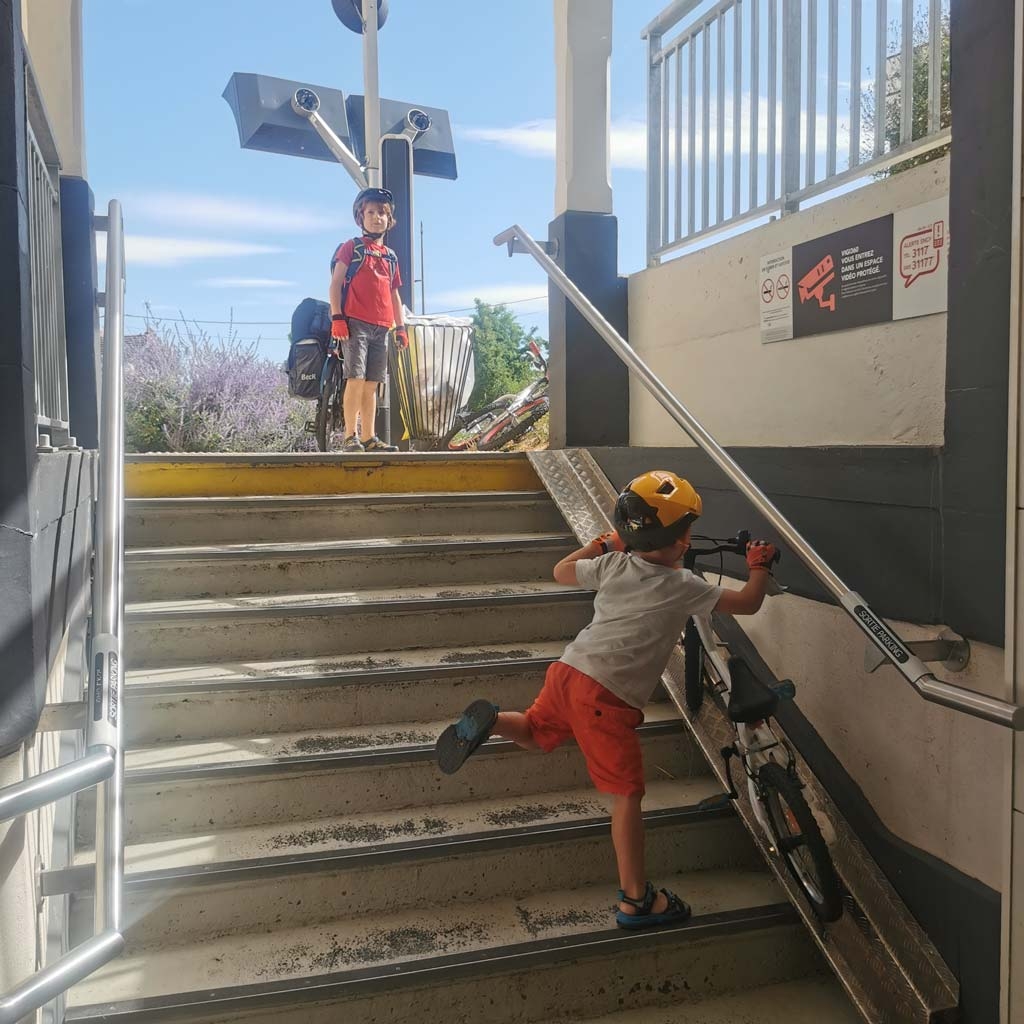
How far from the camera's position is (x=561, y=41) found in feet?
13.9

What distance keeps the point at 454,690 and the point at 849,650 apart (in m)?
1.17

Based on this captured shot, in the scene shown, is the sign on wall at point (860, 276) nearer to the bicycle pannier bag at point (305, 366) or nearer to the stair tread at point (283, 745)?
the stair tread at point (283, 745)

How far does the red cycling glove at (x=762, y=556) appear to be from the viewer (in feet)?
7.13

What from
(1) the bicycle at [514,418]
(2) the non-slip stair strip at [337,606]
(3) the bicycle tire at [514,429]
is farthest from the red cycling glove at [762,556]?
(3) the bicycle tire at [514,429]

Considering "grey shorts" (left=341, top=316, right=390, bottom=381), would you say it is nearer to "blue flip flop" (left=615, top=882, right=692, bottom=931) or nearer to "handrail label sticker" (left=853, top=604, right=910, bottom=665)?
"blue flip flop" (left=615, top=882, right=692, bottom=931)

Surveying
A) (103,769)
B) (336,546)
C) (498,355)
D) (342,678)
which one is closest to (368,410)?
(336,546)

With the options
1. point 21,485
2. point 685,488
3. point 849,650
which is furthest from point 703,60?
point 21,485

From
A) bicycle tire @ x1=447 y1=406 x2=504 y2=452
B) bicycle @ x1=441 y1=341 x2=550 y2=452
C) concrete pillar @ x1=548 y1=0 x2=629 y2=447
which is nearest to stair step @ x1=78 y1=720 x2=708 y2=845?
concrete pillar @ x1=548 y1=0 x2=629 y2=447

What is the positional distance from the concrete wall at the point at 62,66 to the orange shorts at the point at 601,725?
3.18 m

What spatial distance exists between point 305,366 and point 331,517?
2041 millimetres

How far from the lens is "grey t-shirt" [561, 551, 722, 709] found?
2.13 metres

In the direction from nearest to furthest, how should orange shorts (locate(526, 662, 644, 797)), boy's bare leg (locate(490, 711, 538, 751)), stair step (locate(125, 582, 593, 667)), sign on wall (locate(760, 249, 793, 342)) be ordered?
1. orange shorts (locate(526, 662, 644, 797))
2. boy's bare leg (locate(490, 711, 538, 751))
3. stair step (locate(125, 582, 593, 667))
4. sign on wall (locate(760, 249, 793, 342))

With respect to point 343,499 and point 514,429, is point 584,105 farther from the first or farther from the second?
point 514,429

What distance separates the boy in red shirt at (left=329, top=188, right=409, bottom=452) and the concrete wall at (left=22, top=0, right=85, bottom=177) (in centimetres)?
131
